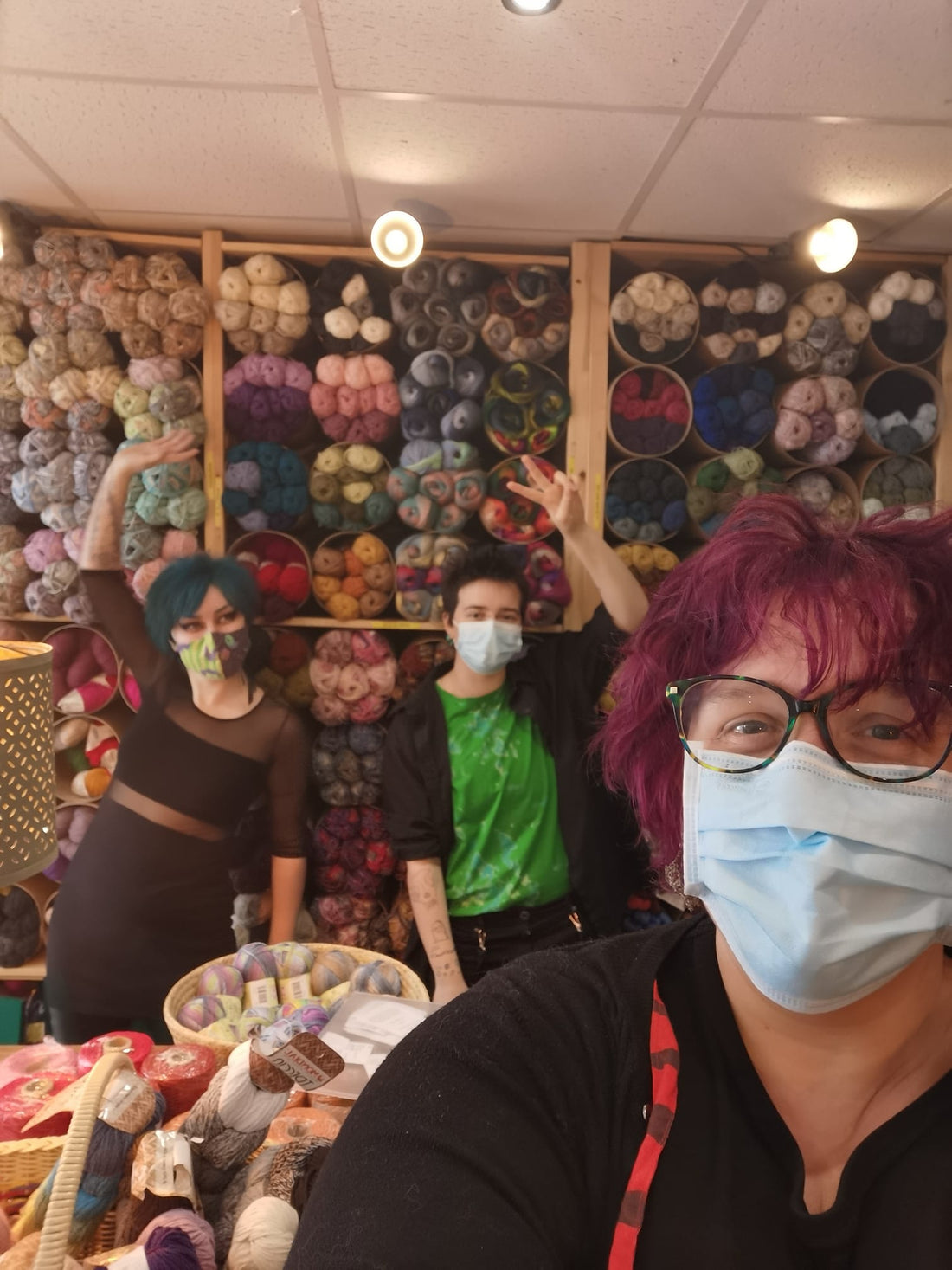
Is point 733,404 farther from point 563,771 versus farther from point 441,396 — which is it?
point 563,771

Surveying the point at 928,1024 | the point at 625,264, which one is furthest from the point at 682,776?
the point at 625,264

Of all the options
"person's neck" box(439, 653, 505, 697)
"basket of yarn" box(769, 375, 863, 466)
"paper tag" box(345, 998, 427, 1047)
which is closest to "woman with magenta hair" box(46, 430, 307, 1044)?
"person's neck" box(439, 653, 505, 697)

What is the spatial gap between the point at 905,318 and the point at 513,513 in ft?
3.93

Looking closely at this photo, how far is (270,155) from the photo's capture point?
1919mm

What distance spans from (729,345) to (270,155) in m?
1.27

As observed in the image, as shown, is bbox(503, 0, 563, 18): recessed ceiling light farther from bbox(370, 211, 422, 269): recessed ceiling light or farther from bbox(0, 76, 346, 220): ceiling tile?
bbox(370, 211, 422, 269): recessed ceiling light

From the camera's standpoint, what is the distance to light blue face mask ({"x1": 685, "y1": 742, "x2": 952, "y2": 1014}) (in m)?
0.71

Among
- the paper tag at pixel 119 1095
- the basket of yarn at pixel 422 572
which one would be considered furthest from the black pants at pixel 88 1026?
the paper tag at pixel 119 1095

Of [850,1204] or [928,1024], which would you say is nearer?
[850,1204]

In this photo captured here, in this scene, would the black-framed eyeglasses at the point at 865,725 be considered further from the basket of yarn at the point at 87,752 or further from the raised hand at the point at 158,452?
the basket of yarn at the point at 87,752

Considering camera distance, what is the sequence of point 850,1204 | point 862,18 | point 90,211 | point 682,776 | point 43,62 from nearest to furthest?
point 850,1204 < point 682,776 < point 862,18 < point 43,62 < point 90,211

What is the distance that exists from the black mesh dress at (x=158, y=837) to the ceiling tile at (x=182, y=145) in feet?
3.26

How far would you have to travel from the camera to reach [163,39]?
1493mm

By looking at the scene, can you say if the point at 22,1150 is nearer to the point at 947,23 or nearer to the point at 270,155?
the point at 270,155
